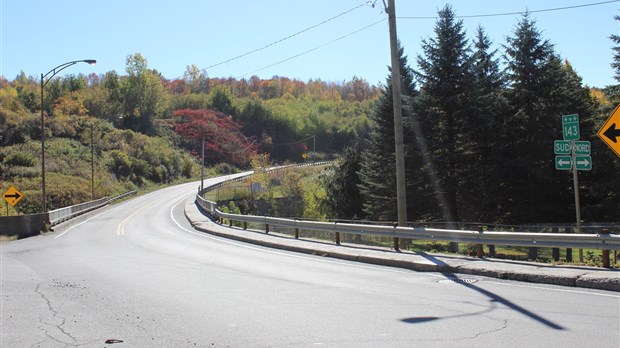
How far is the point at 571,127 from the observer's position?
1273cm

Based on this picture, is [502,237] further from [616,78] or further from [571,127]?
[616,78]

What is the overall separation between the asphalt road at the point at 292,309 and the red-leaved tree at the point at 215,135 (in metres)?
109

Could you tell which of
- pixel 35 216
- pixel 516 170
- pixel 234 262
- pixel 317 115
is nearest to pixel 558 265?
pixel 234 262

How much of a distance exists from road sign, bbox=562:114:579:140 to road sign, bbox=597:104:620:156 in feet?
6.80

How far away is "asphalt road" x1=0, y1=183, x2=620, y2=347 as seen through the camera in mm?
6445

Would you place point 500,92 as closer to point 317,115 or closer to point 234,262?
point 234,262

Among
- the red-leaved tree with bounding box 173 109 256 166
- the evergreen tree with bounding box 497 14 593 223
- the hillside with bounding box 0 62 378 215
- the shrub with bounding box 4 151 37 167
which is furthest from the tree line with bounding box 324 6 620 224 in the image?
the red-leaved tree with bounding box 173 109 256 166

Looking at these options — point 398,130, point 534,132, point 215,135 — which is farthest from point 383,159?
point 215,135

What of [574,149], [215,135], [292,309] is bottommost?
[292,309]

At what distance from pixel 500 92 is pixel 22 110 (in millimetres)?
92608

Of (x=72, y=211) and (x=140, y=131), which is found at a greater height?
(x=140, y=131)

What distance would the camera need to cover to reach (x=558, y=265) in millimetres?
11094

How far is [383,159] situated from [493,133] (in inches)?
291

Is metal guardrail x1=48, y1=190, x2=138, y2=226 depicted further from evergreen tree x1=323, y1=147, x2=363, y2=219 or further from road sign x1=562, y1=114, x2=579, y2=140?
road sign x1=562, y1=114, x2=579, y2=140
